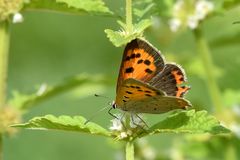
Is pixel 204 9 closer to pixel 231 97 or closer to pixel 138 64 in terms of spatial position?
pixel 231 97

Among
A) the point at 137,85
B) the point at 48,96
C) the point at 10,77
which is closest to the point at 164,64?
the point at 137,85

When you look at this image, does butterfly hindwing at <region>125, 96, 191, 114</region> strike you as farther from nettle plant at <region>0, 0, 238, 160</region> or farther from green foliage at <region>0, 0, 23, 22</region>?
green foliage at <region>0, 0, 23, 22</region>

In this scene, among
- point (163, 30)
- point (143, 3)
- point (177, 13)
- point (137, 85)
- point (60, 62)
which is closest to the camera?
point (137, 85)

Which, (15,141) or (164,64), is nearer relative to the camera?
(164,64)

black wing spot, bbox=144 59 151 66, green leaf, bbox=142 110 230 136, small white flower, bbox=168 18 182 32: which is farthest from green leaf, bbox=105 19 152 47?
small white flower, bbox=168 18 182 32

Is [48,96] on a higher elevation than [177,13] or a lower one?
lower

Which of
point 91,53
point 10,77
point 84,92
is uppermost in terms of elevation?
point 91,53

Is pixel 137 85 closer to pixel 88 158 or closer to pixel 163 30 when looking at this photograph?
pixel 163 30
